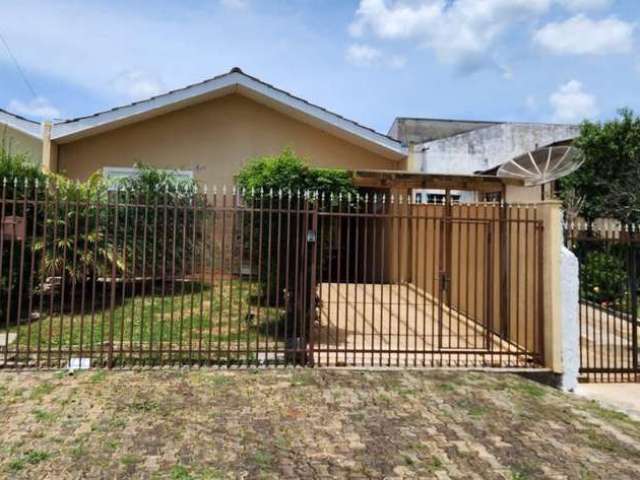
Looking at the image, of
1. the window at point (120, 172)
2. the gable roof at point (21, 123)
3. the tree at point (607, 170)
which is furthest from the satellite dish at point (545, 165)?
the gable roof at point (21, 123)

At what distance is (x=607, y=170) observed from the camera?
1634 cm

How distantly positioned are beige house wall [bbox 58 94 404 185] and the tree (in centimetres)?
761

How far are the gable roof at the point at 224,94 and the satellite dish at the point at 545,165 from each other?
3.74 m

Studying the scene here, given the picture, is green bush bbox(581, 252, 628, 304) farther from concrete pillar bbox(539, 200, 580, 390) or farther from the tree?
the tree

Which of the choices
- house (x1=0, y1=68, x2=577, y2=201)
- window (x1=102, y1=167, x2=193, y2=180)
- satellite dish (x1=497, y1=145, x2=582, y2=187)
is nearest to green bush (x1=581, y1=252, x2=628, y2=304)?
satellite dish (x1=497, y1=145, x2=582, y2=187)

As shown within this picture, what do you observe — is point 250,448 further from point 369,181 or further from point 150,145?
point 150,145

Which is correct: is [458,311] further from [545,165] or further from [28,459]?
[28,459]

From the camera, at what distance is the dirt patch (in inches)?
151

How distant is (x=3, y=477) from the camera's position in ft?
11.5

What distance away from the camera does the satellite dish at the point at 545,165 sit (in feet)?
28.7

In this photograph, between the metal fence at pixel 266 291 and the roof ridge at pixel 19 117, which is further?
the roof ridge at pixel 19 117

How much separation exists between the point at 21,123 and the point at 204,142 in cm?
423

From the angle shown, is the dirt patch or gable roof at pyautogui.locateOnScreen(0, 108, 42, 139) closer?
the dirt patch

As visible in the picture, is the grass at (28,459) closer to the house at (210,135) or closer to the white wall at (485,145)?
the house at (210,135)
